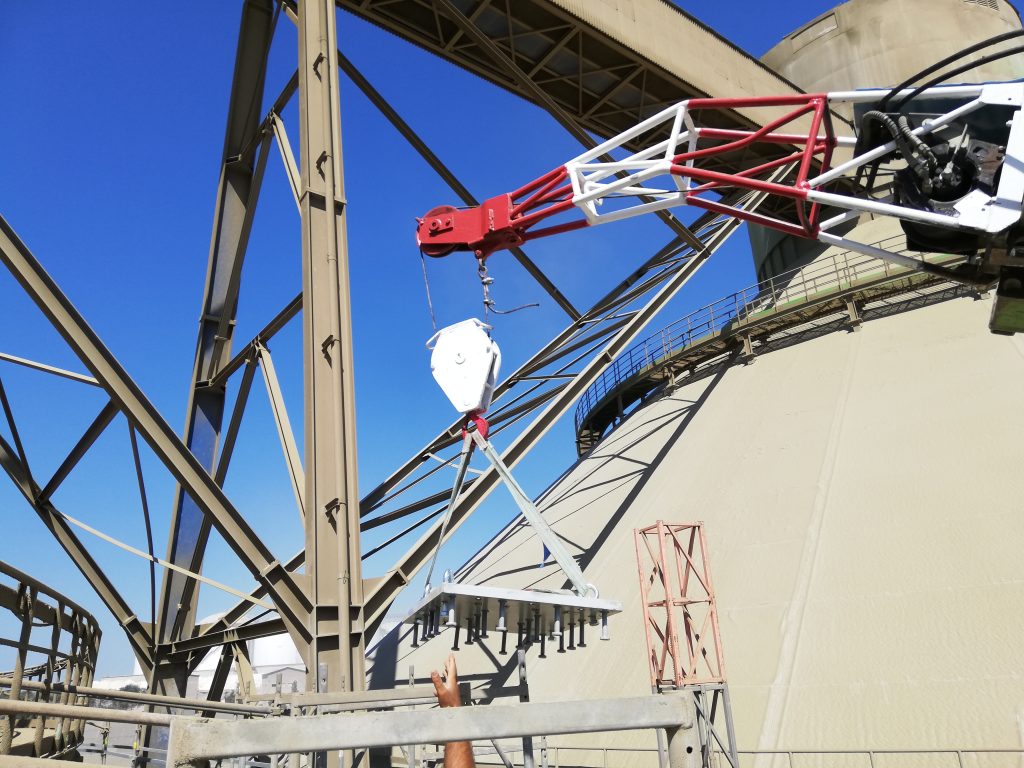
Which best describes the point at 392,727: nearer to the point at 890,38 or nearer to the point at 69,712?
the point at 69,712

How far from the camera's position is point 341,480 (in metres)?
10.7

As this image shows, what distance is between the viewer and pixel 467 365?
9500 mm

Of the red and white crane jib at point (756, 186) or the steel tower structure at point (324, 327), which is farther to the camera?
the steel tower structure at point (324, 327)

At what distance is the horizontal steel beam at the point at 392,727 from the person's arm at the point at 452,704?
19.4 inches

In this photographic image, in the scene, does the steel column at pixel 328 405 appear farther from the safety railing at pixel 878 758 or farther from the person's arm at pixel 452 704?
the person's arm at pixel 452 704

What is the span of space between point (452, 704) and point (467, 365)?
5.91 meters

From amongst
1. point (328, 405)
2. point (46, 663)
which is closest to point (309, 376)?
point (328, 405)

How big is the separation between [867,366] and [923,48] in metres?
13.8

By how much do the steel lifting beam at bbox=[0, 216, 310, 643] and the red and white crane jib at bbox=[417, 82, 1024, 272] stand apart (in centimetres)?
423

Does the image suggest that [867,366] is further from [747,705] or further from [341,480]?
[341,480]

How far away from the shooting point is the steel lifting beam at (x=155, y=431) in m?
9.67

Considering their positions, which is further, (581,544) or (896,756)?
(581,544)

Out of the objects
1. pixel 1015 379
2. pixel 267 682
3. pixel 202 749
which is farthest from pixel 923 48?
pixel 267 682

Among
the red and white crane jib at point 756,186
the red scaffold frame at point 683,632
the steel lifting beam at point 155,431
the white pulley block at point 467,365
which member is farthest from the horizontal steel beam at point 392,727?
the red scaffold frame at point 683,632
